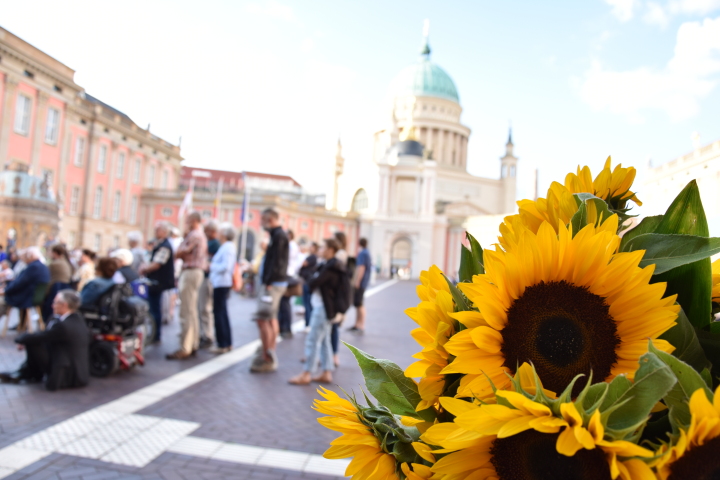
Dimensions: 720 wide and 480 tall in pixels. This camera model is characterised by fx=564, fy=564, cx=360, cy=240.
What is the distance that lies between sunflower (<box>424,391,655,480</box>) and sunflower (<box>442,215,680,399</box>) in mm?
77

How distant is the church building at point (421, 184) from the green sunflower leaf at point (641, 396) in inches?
2009

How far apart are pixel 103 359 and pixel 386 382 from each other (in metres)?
6.72

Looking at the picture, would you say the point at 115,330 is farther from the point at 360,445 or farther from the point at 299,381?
the point at 360,445

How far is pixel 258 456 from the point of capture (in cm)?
452

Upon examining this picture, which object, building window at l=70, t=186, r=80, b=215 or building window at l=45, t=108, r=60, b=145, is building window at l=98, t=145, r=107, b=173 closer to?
building window at l=70, t=186, r=80, b=215

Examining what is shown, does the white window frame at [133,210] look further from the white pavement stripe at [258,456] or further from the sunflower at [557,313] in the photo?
the sunflower at [557,313]

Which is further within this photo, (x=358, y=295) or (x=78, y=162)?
(x=78, y=162)

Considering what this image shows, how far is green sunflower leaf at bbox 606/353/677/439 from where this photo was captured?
598 mm

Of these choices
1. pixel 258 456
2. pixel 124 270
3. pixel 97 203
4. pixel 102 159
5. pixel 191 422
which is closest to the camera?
pixel 258 456

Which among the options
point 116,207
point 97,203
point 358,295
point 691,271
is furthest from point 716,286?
point 116,207

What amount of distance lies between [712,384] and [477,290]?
306mm

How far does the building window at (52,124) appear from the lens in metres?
27.4

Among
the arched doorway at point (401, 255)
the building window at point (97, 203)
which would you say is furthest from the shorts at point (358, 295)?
the arched doorway at point (401, 255)

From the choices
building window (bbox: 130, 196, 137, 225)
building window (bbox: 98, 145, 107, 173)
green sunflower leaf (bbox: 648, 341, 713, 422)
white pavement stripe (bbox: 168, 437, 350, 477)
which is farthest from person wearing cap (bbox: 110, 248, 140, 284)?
building window (bbox: 130, 196, 137, 225)
